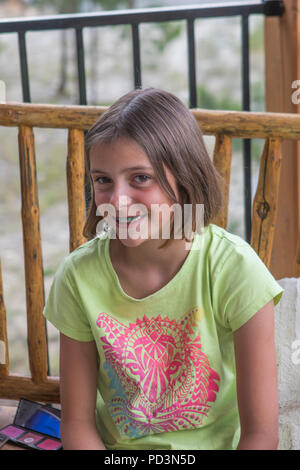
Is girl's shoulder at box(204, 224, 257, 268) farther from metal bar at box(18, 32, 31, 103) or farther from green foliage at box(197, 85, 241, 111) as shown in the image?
green foliage at box(197, 85, 241, 111)

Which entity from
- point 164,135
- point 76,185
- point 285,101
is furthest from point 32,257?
point 285,101

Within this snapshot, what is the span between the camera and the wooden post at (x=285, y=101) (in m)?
1.65

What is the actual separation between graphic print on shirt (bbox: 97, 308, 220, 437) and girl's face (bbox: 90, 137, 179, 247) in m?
0.18

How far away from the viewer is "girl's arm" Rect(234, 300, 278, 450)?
103 centimetres

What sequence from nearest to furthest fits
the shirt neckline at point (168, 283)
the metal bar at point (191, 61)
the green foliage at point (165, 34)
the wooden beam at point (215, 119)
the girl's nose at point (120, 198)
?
1. the girl's nose at point (120, 198)
2. the shirt neckline at point (168, 283)
3. the wooden beam at point (215, 119)
4. the metal bar at point (191, 61)
5. the green foliage at point (165, 34)

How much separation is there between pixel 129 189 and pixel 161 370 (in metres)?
0.33

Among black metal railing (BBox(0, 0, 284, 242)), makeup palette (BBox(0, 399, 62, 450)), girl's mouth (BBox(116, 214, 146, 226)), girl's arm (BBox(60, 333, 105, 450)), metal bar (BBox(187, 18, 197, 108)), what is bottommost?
makeup palette (BBox(0, 399, 62, 450))

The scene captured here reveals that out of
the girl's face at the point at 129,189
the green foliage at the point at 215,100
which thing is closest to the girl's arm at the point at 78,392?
the girl's face at the point at 129,189

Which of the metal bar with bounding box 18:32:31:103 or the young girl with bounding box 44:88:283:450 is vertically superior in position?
the metal bar with bounding box 18:32:31:103

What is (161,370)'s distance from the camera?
43.4 inches

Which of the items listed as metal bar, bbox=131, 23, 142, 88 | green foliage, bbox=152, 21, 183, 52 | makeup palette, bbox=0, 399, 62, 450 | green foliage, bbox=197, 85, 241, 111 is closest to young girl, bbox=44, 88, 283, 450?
makeup palette, bbox=0, 399, 62, 450

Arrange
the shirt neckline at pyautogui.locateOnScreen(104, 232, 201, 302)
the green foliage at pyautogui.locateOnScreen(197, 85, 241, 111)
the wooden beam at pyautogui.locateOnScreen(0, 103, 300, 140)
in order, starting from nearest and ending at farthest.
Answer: the shirt neckline at pyautogui.locateOnScreen(104, 232, 201, 302), the wooden beam at pyautogui.locateOnScreen(0, 103, 300, 140), the green foliage at pyautogui.locateOnScreen(197, 85, 241, 111)

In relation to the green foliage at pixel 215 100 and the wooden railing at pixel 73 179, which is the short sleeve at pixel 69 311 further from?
the green foliage at pixel 215 100

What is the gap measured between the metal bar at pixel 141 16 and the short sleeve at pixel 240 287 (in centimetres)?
79
